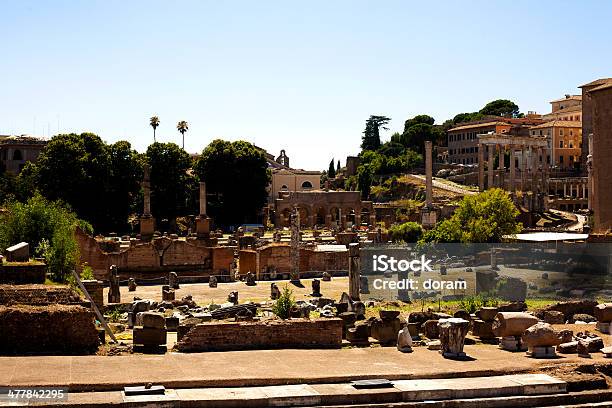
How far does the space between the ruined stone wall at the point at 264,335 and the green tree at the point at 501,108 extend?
12101cm

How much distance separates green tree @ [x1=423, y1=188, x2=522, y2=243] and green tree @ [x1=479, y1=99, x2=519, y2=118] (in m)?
85.6

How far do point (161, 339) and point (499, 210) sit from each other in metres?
36.5

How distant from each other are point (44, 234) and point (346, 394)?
16725 millimetres

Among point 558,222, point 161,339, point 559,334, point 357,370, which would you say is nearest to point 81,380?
point 161,339

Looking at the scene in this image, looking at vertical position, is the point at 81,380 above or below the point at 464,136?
below

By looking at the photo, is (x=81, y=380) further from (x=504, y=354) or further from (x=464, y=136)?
(x=464, y=136)

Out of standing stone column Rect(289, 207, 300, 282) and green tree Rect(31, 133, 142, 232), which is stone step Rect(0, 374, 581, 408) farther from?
green tree Rect(31, 133, 142, 232)

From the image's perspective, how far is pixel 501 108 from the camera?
138m

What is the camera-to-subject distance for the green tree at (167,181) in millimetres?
77375

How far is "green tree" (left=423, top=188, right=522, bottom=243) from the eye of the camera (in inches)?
1934

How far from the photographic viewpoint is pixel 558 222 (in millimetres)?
77750

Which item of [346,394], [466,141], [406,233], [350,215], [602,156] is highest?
[466,141]

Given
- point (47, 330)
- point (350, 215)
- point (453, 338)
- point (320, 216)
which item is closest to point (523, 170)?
point (350, 215)

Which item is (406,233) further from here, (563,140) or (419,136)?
(419,136)
